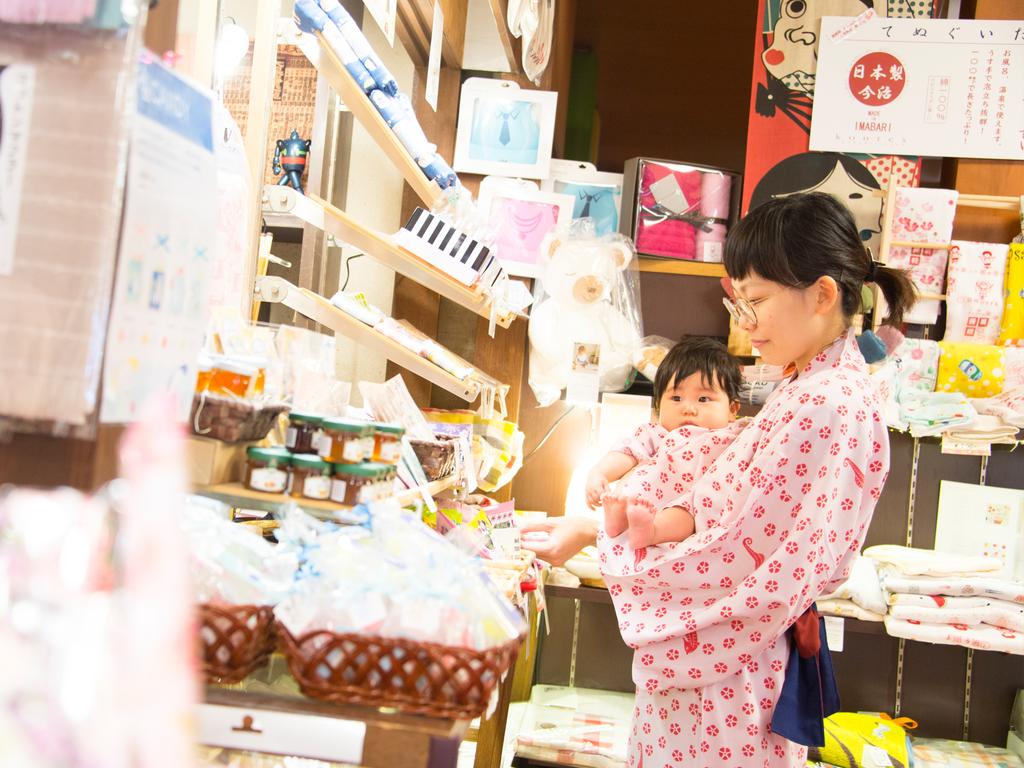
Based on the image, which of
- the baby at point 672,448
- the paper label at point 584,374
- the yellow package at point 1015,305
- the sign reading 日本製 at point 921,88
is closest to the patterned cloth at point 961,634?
the baby at point 672,448

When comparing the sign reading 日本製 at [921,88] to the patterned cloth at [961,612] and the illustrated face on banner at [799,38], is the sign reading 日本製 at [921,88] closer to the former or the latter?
the illustrated face on banner at [799,38]

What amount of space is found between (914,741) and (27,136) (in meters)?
3.51

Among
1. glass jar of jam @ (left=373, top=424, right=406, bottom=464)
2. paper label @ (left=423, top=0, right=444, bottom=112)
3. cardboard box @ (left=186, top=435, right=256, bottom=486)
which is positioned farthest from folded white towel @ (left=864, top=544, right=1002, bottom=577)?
cardboard box @ (left=186, top=435, right=256, bottom=486)

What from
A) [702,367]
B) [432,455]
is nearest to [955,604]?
[702,367]

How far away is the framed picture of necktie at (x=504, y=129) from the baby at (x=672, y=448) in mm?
1146

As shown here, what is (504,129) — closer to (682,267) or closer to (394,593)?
(682,267)

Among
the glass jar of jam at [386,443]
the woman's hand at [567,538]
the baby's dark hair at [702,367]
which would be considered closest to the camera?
the glass jar of jam at [386,443]

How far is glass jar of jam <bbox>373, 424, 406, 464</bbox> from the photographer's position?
120 centimetres

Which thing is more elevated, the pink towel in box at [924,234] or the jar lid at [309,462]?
the pink towel in box at [924,234]

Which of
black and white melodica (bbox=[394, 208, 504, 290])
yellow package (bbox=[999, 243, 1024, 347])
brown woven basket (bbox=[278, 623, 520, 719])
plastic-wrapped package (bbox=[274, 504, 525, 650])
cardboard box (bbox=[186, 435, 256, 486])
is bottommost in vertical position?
brown woven basket (bbox=[278, 623, 520, 719])

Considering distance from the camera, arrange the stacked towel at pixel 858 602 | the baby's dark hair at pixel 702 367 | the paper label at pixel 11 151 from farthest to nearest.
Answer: the stacked towel at pixel 858 602 → the baby's dark hair at pixel 702 367 → the paper label at pixel 11 151

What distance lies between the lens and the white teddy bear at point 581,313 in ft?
11.9

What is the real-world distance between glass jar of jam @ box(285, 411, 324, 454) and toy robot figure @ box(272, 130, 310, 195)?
1488 mm

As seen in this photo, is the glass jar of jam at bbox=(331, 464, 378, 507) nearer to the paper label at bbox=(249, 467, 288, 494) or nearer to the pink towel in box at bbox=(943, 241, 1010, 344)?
the paper label at bbox=(249, 467, 288, 494)
